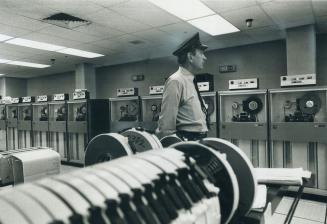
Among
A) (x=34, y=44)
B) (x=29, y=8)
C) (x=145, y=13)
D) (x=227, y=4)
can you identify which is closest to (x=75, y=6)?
(x=29, y=8)

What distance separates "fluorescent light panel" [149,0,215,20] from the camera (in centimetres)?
370

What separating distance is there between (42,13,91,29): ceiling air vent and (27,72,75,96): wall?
5450 mm

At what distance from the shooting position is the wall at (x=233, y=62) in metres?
5.96

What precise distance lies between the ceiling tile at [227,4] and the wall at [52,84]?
706 centimetres

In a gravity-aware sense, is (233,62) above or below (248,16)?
below

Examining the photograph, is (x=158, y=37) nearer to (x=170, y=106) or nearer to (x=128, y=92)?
(x=128, y=92)

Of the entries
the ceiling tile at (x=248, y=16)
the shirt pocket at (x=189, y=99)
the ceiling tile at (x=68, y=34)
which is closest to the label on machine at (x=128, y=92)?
the ceiling tile at (x=68, y=34)

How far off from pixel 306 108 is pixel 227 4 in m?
1.96

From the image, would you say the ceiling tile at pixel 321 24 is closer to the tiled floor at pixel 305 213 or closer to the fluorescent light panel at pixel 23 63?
the tiled floor at pixel 305 213

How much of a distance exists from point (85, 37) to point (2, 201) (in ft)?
17.3

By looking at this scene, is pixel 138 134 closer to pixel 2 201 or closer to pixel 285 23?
pixel 2 201

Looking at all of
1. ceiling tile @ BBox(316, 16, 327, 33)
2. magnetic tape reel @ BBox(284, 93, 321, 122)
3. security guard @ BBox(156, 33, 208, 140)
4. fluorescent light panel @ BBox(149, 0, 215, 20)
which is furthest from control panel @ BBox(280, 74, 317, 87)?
security guard @ BBox(156, 33, 208, 140)

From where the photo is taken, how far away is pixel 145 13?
4094mm

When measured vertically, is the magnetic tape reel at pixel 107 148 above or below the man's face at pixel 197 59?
below
